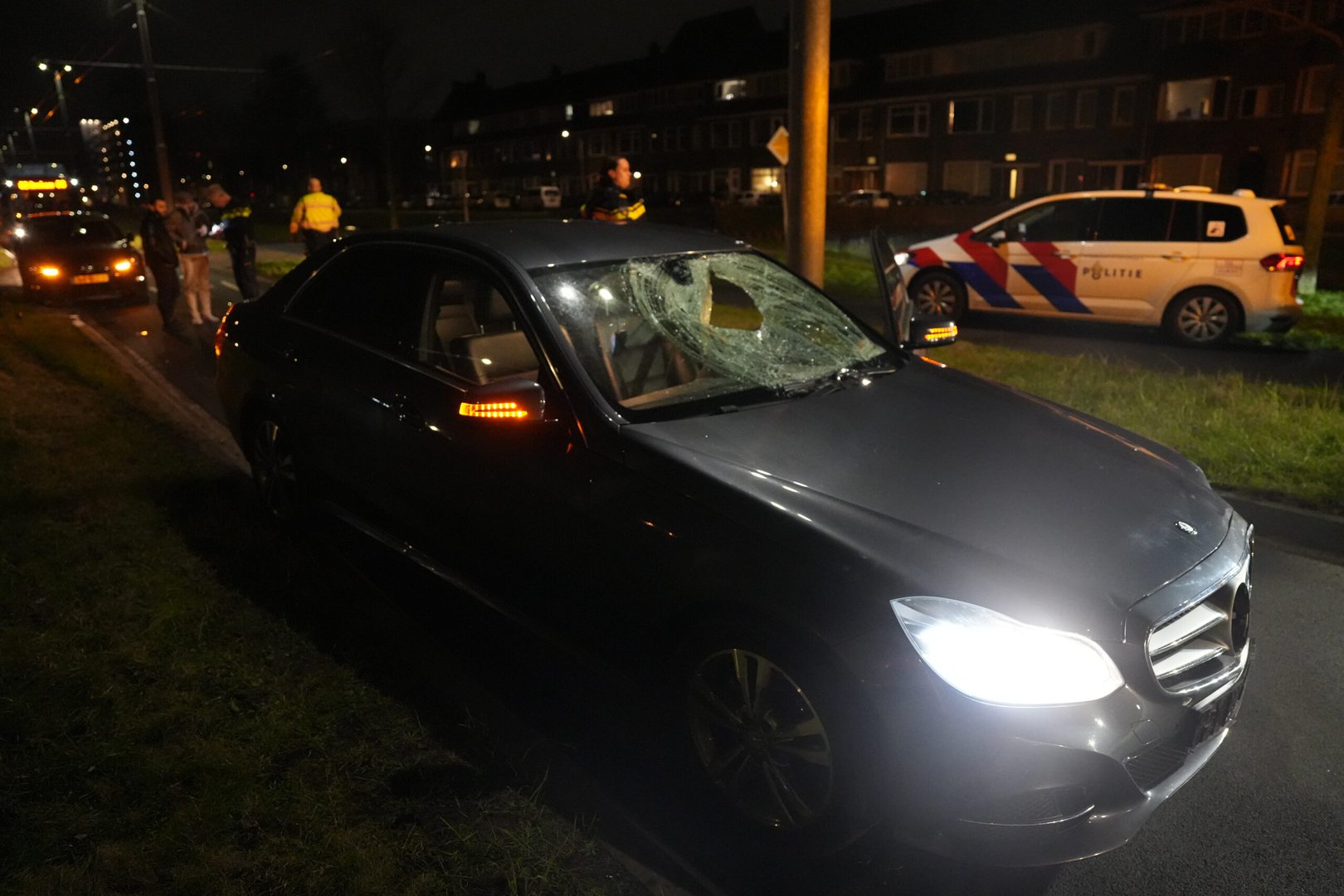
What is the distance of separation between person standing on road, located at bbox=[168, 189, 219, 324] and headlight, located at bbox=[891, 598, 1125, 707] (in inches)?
488

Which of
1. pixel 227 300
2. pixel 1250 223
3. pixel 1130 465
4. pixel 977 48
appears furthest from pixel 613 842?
pixel 977 48

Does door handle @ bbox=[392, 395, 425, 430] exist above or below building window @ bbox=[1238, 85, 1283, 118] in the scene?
below

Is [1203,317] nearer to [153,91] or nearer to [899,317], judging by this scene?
[899,317]

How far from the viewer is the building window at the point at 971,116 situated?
48.6m

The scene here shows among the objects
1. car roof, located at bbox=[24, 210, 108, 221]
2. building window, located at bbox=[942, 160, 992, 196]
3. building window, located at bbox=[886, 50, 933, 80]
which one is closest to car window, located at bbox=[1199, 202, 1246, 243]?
car roof, located at bbox=[24, 210, 108, 221]

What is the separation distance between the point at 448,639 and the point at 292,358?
160cm

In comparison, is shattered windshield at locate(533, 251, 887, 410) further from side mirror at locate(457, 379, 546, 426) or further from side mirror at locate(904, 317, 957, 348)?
side mirror at locate(904, 317, 957, 348)

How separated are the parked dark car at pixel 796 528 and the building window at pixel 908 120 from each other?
5129 centimetres

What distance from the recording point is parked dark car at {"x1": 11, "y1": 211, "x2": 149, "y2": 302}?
15.0 meters

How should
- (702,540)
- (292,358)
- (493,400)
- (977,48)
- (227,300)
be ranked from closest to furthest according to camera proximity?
1. (702,540)
2. (493,400)
3. (292,358)
4. (227,300)
5. (977,48)

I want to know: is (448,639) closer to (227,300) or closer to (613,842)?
(613,842)

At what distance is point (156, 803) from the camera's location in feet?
9.42

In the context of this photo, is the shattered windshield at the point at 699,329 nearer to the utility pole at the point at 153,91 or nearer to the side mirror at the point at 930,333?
the side mirror at the point at 930,333

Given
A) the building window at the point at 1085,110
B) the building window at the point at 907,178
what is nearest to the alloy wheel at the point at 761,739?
the building window at the point at 1085,110
